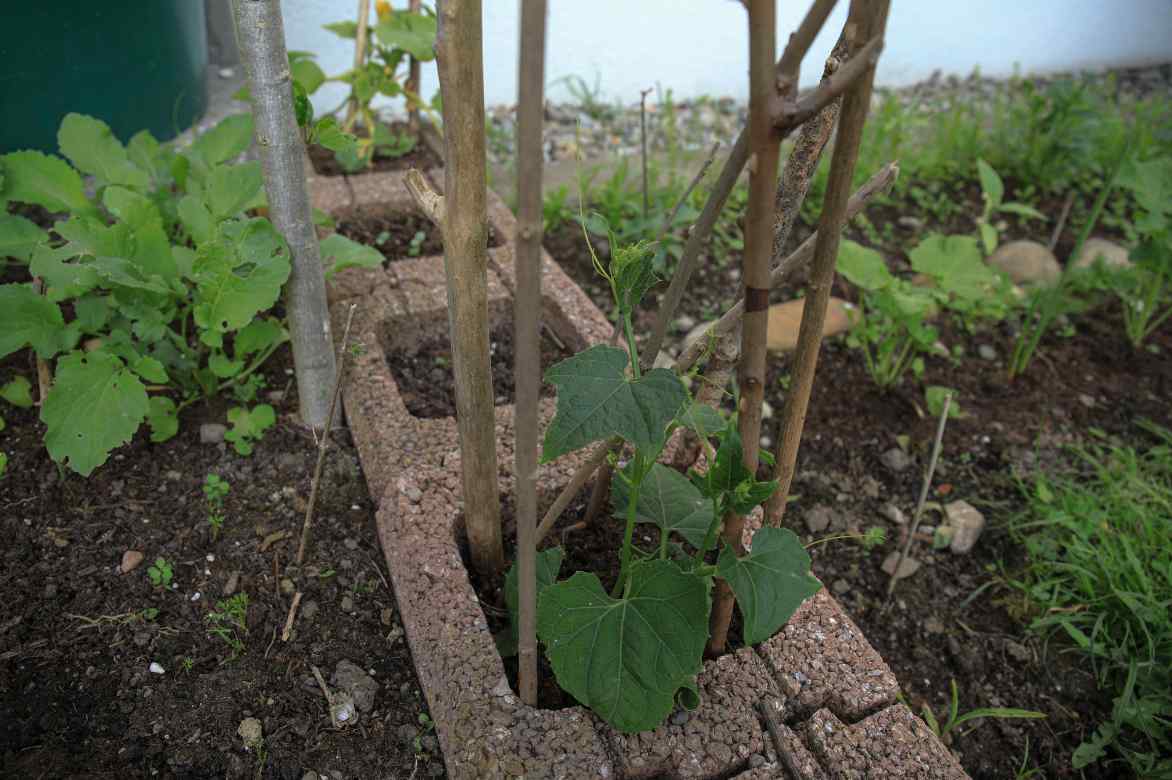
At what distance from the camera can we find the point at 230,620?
5.01 ft

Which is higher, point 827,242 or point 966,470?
point 827,242

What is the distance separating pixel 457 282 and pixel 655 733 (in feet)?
2.25

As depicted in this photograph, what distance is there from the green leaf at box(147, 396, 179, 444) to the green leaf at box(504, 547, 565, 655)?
0.82 meters

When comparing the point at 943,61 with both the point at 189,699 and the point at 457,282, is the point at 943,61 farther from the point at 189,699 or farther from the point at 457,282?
the point at 189,699

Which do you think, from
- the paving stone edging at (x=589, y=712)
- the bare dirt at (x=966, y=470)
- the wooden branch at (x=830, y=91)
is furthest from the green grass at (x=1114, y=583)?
the wooden branch at (x=830, y=91)

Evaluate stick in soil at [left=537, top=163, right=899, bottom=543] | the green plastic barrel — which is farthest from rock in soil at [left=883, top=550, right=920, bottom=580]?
the green plastic barrel

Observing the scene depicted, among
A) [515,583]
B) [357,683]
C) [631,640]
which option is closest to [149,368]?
[357,683]

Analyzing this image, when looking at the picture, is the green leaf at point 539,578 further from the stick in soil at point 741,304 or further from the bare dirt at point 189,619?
the bare dirt at point 189,619

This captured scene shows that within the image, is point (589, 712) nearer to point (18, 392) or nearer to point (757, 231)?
point (757, 231)

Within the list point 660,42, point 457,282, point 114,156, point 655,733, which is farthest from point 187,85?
point 655,733

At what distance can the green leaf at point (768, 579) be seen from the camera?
109cm

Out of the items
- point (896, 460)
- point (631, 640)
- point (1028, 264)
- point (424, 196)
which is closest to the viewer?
point (631, 640)

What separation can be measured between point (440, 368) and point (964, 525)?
3.98 ft

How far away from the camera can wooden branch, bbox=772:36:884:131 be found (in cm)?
85
